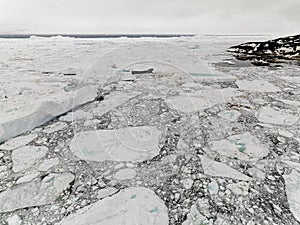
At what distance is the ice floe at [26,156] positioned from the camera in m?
1.43

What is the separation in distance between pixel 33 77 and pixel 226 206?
153 inches

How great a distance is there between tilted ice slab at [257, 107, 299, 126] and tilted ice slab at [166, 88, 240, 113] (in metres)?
0.49

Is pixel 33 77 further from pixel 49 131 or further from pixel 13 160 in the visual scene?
pixel 13 160

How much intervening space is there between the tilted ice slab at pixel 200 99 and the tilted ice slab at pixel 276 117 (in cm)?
49

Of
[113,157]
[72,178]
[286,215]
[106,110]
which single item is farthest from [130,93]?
[286,215]

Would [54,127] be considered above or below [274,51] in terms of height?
above

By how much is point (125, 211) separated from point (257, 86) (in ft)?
9.70

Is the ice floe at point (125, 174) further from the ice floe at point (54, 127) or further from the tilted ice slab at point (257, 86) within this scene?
the tilted ice slab at point (257, 86)

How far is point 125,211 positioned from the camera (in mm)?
1059

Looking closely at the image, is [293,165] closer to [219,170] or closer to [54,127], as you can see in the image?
[219,170]

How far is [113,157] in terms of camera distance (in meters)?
1.50

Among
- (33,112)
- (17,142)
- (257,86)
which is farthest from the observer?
(257,86)

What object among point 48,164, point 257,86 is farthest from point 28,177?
point 257,86

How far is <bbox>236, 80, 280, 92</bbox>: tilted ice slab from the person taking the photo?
10.1ft
